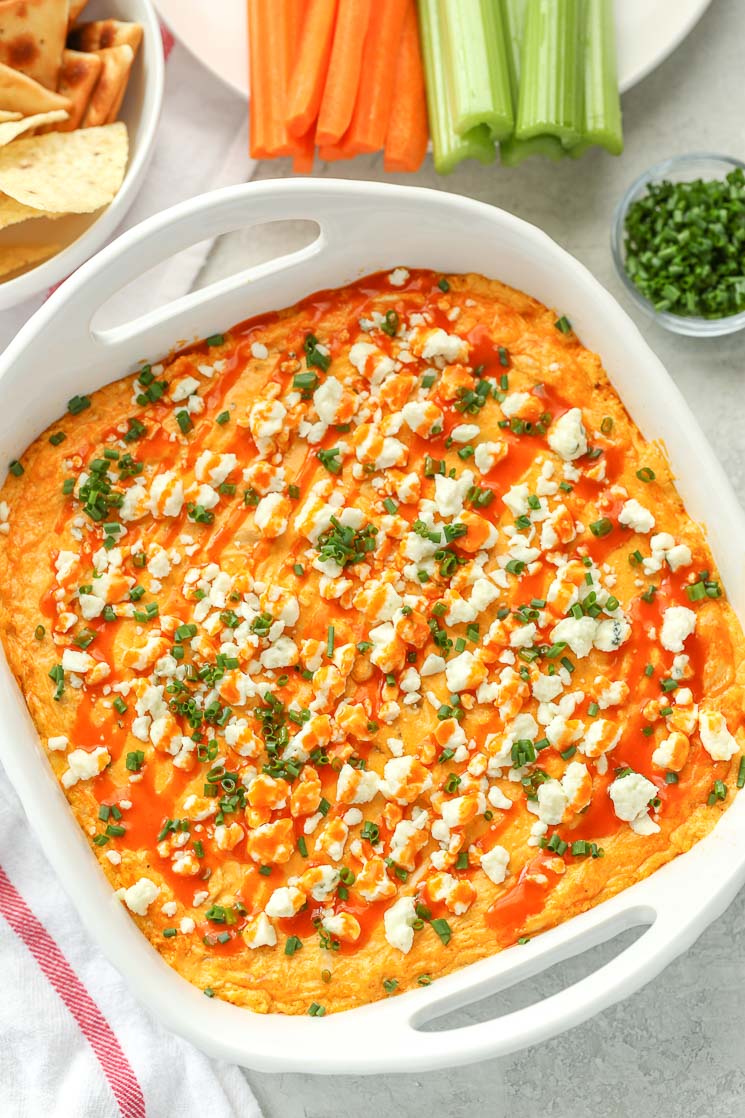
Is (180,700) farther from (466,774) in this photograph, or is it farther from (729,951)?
(729,951)

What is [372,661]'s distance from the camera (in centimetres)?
274

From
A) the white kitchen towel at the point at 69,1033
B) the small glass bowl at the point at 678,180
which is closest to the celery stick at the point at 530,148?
the small glass bowl at the point at 678,180

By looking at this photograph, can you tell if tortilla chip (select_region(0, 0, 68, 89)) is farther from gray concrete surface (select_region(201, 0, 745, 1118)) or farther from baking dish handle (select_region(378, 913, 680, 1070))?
baking dish handle (select_region(378, 913, 680, 1070))

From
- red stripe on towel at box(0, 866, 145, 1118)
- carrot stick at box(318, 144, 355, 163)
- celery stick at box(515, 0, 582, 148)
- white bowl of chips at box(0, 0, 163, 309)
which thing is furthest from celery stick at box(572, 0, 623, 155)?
red stripe on towel at box(0, 866, 145, 1118)

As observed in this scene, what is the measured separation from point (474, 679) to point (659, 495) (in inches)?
25.2

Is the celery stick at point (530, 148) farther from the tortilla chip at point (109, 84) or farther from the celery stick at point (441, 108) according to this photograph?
the tortilla chip at point (109, 84)

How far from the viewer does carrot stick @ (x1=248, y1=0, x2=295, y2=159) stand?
9.80 ft

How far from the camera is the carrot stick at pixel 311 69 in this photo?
2.94m

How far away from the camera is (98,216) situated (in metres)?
2.93

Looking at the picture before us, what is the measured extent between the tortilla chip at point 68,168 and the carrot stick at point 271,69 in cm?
36

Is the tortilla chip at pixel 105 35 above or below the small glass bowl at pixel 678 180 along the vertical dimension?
above

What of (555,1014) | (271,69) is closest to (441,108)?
(271,69)

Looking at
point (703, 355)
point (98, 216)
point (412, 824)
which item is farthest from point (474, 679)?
point (98, 216)

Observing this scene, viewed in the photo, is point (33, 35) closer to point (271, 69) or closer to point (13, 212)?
point (13, 212)
